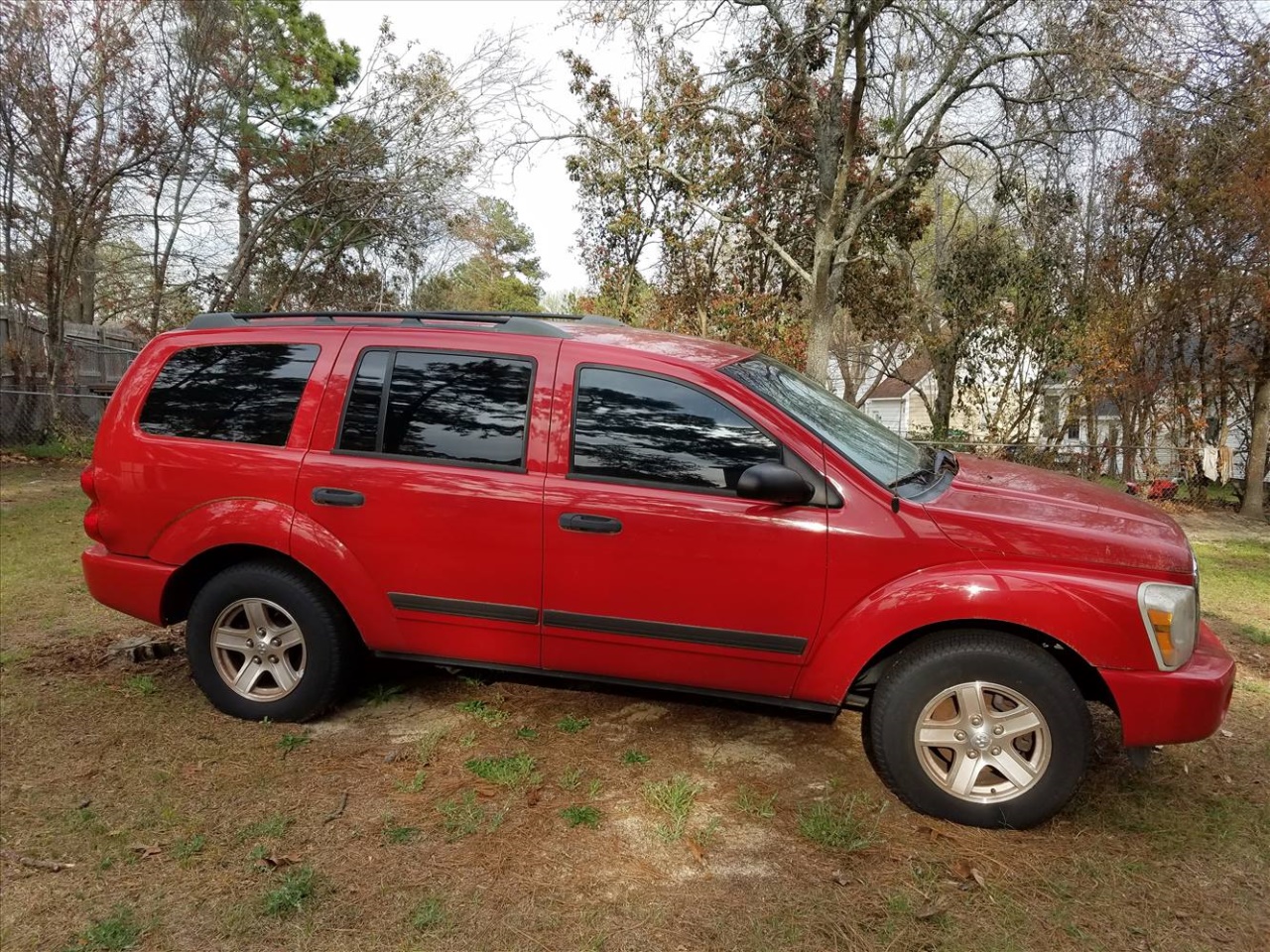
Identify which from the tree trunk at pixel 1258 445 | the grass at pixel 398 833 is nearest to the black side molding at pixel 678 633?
the grass at pixel 398 833

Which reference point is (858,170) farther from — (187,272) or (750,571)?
(187,272)

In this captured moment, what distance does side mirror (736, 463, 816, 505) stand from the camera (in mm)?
2900

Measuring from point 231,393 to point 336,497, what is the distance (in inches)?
32.4

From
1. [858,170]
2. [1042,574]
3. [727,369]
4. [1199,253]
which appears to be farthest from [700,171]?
[1042,574]

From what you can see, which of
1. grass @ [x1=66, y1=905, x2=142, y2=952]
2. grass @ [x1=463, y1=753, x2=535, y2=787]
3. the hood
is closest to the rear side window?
grass @ [x1=463, y1=753, x2=535, y2=787]

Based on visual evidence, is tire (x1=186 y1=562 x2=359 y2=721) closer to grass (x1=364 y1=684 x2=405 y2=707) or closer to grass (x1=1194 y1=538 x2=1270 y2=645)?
grass (x1=364 y1=684 x2=405 y2=707)

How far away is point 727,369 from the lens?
11.0 ft

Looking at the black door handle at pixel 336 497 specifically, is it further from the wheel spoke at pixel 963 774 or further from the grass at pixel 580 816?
the wheel spoke at pixel 963 774

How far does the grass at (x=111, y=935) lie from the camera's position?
7.45 ft

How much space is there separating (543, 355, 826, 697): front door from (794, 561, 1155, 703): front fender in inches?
6.7

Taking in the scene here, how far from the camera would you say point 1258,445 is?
13.0m

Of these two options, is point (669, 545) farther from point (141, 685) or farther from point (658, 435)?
point (141, 685)

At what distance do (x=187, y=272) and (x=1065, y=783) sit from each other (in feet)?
62.6

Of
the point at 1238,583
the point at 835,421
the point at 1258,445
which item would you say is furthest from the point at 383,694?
the point at 1258,445
